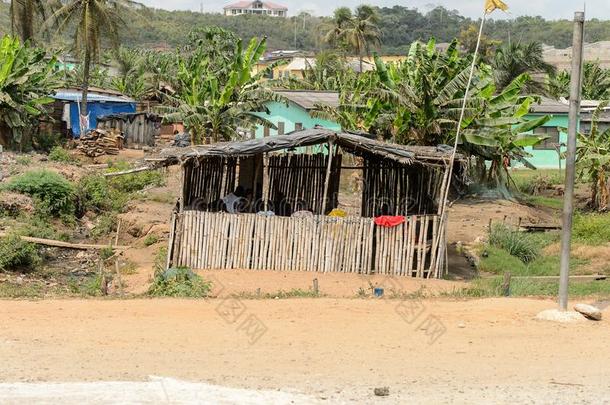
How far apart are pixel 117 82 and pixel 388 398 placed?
50.7 m

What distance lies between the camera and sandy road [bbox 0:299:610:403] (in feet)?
31.3

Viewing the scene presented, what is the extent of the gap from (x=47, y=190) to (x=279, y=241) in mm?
9470

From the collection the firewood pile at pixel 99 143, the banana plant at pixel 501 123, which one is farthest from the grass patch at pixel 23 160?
the banana plant at pixel 501 123

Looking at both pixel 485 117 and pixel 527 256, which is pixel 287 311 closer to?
pixel 527 256

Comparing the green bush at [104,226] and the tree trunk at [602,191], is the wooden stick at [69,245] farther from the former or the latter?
the tree trunk at [602,191]

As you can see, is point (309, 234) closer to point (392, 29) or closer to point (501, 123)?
point (501, 123)

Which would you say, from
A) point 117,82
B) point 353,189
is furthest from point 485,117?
point 117,82

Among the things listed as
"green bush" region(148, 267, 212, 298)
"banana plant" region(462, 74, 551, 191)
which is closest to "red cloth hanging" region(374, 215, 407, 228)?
"green bush" region(148, 267, 212, 298)

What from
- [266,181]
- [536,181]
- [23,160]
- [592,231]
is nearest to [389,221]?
[266,181]

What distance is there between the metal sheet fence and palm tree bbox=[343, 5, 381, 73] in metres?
51.3

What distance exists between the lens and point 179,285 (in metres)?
15.0

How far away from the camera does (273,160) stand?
2114cm

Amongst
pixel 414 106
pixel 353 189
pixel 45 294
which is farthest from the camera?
pixel 353 189

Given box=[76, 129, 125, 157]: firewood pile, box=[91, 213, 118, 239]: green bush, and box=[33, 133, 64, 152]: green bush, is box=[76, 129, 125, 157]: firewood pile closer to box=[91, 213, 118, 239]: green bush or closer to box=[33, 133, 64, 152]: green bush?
box=[33, 133, 64, 152]: green bush
